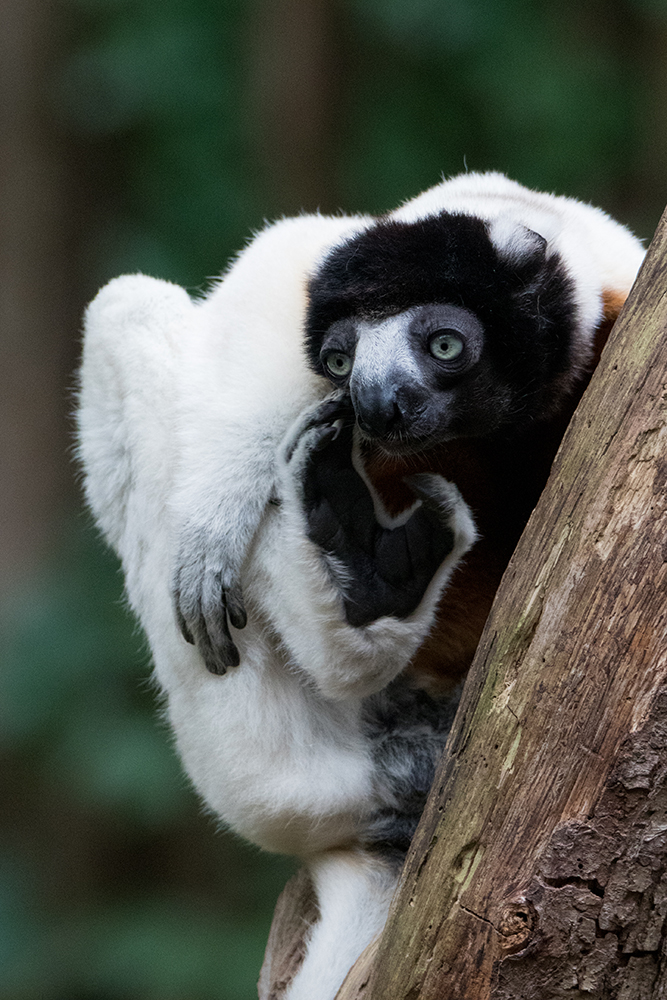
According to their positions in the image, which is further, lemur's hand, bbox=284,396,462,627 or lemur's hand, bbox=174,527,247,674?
lemur's hand, bbox=174,527,247,674

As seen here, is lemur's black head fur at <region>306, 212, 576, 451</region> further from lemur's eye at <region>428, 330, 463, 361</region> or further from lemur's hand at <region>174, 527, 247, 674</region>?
lemur's hand at <region>174, 527, 247, 674</region>

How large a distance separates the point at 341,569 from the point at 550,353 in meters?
0.71

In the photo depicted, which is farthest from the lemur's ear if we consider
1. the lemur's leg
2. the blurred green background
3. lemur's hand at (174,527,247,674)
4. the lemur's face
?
the blurred green background

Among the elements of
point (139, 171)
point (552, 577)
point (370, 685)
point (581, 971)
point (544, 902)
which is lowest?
point (581, 971)

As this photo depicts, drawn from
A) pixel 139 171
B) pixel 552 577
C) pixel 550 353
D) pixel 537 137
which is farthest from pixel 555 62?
pixel 552 577

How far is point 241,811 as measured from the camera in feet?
8.44

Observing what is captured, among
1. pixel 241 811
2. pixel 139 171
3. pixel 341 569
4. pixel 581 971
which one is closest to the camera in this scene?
pixel 581 971

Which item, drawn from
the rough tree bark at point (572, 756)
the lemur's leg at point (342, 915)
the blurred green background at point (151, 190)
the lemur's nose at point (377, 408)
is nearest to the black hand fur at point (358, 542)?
the lemur's nose at point (377, 408)

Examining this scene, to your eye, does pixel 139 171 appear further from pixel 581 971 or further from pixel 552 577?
pixel 581 971

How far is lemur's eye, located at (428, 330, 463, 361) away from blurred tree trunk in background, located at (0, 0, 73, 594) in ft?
11.9

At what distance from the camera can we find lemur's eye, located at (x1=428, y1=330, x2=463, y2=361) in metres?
2.18

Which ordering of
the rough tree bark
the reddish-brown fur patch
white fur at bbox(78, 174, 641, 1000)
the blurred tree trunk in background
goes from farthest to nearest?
1. the blurred tree trunk in background
2. the reddish-brown fur patch
3. white fur at bbox(78, 174, 641, 1000)
4. the rough tree bark

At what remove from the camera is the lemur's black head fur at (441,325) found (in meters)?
2.18

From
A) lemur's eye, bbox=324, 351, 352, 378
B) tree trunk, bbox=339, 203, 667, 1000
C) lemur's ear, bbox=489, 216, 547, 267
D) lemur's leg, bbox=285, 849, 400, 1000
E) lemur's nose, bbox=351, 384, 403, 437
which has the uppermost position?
lemur's ear, bbox=489, 216, 547, 267
